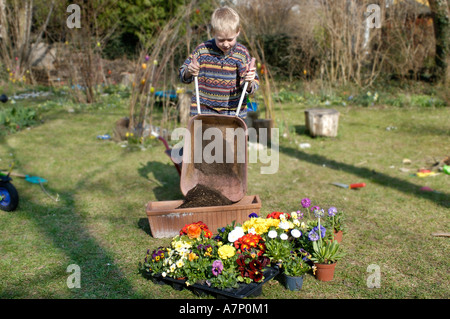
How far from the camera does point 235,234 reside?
9.01 feet

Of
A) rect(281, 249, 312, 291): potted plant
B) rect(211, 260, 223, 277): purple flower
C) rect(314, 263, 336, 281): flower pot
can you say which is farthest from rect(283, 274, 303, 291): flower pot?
rect(211, 260, 223, 277): purple flower

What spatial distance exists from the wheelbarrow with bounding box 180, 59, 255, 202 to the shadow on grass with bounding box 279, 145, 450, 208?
7.25 ft

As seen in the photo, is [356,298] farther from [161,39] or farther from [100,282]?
[161,39]

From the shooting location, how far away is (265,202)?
14.1 feet

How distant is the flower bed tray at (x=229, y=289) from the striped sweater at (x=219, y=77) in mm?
1351

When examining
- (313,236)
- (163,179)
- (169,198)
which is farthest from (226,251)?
(163,179)

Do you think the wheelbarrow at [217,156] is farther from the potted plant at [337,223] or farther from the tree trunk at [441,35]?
the tree trunk at [441,35]

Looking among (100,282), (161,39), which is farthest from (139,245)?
(161,39)

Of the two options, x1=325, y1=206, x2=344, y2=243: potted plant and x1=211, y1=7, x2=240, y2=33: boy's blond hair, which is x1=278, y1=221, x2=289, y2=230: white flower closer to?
x1=325, y1=206, x2=344, y2=243: potted plant

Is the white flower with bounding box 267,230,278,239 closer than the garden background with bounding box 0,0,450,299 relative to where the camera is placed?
Yes

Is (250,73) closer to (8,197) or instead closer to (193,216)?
(193,216)

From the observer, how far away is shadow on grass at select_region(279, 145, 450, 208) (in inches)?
171

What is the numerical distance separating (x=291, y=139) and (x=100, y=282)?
4889 mm
